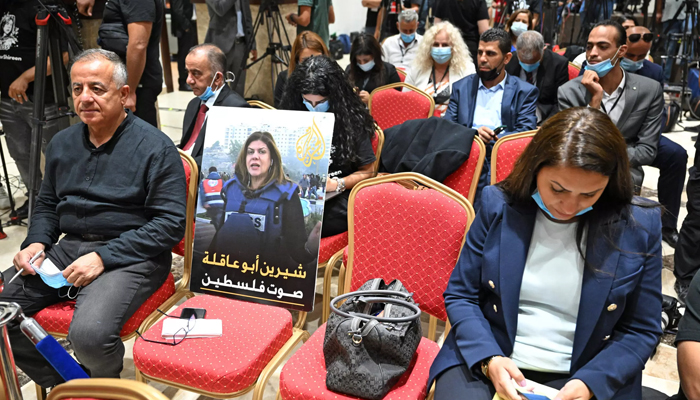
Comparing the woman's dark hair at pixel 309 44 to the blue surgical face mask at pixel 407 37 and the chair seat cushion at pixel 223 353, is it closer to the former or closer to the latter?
the blue surgical face mask at pixel 407 37

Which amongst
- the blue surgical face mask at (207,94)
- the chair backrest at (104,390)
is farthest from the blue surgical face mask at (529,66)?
the chair backrest at (104,390)

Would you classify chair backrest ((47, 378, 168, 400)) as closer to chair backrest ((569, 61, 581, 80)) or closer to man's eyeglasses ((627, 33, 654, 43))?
chair backrest ((569, 61, 581, 80))

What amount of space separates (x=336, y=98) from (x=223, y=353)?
138 cm

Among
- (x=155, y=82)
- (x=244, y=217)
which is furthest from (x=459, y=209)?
(x=155, y=82)

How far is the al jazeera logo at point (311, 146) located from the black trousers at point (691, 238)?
2.01m

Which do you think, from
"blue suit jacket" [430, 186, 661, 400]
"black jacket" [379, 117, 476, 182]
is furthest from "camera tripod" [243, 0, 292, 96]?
"blue suit jacket" [430, 186, 661, 400]

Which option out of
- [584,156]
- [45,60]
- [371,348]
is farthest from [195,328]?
[45,60]

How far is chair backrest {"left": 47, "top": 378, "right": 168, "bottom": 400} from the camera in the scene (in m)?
1.14

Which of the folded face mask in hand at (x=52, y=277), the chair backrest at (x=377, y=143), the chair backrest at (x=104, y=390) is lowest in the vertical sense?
the folded face mask in hand at (x=52, y=277)

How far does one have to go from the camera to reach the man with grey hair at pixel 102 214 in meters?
2.02

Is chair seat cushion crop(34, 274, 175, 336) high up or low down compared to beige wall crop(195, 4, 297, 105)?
down

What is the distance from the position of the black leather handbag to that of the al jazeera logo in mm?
740

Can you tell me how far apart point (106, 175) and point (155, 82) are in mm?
1847

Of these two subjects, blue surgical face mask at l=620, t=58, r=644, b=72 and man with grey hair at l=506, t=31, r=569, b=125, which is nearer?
blue surgical face mask at l=620, t=58, r=644, b=72
